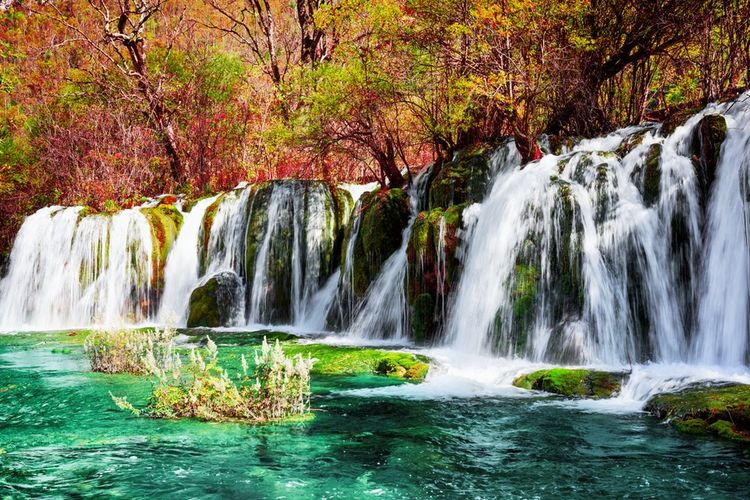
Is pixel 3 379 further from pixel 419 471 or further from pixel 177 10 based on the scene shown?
pixel 177 10

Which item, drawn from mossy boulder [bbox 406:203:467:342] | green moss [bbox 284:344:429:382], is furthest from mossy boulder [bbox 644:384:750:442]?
mossy boulder [bbox 406:203:467:342]

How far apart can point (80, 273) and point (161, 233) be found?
9.95 ft

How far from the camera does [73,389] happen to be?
396 inches

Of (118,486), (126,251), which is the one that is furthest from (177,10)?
(118,486)

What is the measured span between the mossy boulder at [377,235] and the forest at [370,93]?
1.69m

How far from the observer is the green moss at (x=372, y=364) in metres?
11.2

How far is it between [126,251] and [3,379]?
11946mm

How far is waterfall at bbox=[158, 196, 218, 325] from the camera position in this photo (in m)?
22.1

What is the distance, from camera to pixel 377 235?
56.9 feet

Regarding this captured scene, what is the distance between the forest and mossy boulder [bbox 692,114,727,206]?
2717mm

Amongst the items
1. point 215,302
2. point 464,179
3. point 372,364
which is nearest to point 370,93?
point 464,179

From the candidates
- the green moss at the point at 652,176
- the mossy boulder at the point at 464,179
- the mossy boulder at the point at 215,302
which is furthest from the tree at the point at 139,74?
the green moss at the point at 652,176

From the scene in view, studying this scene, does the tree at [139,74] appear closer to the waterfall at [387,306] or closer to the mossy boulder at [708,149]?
the waterfall at [387,306]

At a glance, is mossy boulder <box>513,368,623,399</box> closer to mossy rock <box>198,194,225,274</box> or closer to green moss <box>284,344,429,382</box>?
green moss <box>284,344,429,382</box>
